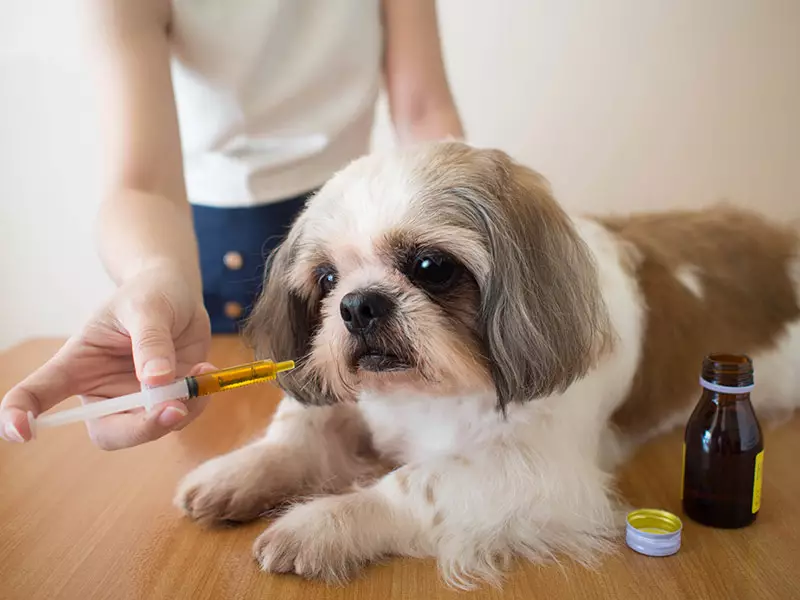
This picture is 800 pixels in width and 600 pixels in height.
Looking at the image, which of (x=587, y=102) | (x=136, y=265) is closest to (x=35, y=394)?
(x=136, y=265)

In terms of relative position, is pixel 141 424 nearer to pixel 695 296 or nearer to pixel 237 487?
pixel 237 487

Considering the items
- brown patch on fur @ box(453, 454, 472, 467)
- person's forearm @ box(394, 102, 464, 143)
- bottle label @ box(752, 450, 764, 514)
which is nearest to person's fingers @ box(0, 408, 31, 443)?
brown patch on fur @ box(453, 454, 472, 467)

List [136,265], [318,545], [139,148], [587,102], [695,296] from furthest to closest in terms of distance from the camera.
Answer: [587,102] → [695,296] → [139,148] → [136,265] → [318,545]

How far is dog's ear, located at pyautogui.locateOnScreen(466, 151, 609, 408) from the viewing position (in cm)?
123

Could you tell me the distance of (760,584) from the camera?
1.07 meters

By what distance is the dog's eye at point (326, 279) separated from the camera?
136cm

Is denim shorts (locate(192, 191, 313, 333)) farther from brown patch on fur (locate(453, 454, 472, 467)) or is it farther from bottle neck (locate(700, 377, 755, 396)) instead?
bottle neck (locate(700, 377, 755, 396))

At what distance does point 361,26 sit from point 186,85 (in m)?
0.49

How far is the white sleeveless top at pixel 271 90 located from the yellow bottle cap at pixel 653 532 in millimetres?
1362

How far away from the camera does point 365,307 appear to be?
4.03 ft

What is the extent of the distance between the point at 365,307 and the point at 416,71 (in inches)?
42.2

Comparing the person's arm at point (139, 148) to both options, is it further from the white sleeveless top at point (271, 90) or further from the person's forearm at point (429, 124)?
the person's forearm at point (429, 124)

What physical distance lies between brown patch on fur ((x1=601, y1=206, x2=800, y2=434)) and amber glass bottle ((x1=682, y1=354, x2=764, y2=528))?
0.31 meters

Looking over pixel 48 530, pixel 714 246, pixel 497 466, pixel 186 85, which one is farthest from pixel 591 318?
pixel 186 85
